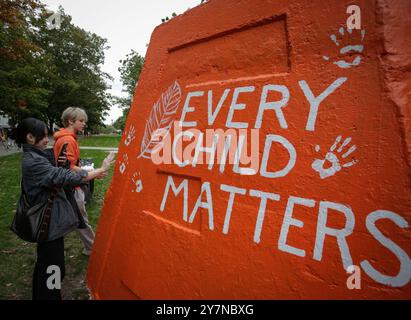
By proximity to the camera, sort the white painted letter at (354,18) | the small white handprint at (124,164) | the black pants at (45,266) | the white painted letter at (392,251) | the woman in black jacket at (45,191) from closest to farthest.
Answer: the white painted letter at (392,251)
the white painted letter at (354,18)
the woman in black jacket at (45,191)
the black pants at (45,266)
the small white handprint at (124,164)

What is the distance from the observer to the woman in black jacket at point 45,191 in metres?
2.26

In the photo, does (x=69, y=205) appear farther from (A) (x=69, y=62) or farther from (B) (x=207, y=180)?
(A) (x=69, y=62)

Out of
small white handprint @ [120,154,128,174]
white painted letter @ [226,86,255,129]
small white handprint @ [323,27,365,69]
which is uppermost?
small white handprint @ [323,27,365,69]

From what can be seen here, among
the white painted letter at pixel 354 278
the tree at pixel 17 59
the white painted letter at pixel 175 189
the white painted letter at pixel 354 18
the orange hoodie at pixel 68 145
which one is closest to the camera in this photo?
the white painted letter at pixel 354 278

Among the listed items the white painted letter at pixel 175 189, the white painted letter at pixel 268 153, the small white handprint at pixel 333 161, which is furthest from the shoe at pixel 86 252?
the small white handprint at pixel 333 161

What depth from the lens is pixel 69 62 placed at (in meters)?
32.1

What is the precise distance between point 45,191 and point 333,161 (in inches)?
91.1

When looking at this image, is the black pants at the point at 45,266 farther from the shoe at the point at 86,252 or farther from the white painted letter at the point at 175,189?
the shoe at the point at 86,252

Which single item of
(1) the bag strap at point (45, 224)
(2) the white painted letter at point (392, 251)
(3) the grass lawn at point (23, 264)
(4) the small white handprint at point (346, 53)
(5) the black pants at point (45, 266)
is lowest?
(3) the grass lawn at point (23, 264)

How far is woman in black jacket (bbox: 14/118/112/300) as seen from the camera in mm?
2258

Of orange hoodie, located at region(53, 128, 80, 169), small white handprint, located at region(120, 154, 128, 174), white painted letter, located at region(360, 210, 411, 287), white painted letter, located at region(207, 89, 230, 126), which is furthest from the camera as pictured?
orange hoodie, located at region(53, 128, 80, 169)

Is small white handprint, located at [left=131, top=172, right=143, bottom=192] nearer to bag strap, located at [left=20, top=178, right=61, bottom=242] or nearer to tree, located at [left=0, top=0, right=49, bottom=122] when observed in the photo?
bag strap, located at [left=20, top=178, right=61, bottom=242]

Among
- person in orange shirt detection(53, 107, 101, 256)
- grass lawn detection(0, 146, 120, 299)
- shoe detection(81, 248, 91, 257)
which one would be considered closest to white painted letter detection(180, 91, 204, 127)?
person in orange shirt detection(53, 107, 101, 256)

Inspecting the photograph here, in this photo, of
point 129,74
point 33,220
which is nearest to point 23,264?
point 33,220
